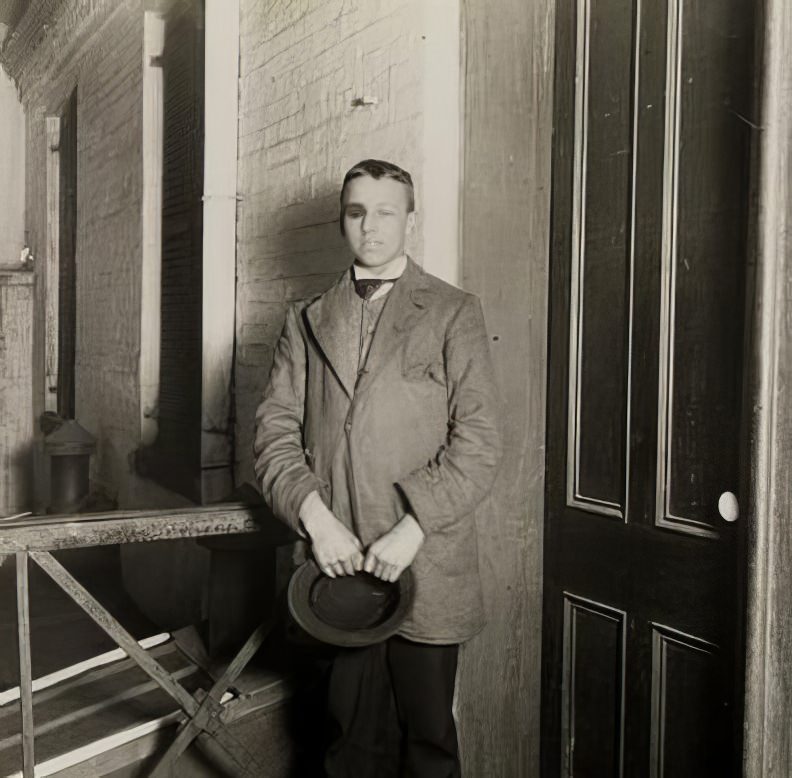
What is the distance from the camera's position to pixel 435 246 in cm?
223

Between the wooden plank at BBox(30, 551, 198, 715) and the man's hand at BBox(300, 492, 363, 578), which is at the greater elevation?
the man's hand at BBox(300, 492, 363, 578)

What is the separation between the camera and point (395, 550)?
1.65 m

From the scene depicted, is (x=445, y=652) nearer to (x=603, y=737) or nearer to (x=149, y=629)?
(x=603, y=737)

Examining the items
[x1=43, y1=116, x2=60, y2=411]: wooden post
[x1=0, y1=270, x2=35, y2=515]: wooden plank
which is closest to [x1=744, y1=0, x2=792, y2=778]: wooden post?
[x1=0, y1=270, x2=35, y2=515]: wooden plank

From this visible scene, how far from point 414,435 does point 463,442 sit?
124 mm

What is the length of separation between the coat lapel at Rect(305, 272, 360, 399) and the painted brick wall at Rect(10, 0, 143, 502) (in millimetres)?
3141

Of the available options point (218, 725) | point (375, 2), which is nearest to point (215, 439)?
point (218, 725)

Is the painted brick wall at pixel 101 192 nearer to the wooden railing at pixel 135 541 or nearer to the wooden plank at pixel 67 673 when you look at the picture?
the wooden plank at pixel 67 673

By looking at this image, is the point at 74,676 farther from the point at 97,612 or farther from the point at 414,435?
the point at 414,435

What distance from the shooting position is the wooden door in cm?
188

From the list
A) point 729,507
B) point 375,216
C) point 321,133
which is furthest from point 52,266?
point 729,507

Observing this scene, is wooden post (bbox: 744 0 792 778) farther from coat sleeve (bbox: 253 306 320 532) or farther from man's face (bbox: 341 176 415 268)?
coat sleeve (bbox: 253 306 320 532)

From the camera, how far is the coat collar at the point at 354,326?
1.80m

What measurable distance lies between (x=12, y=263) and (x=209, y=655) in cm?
369
